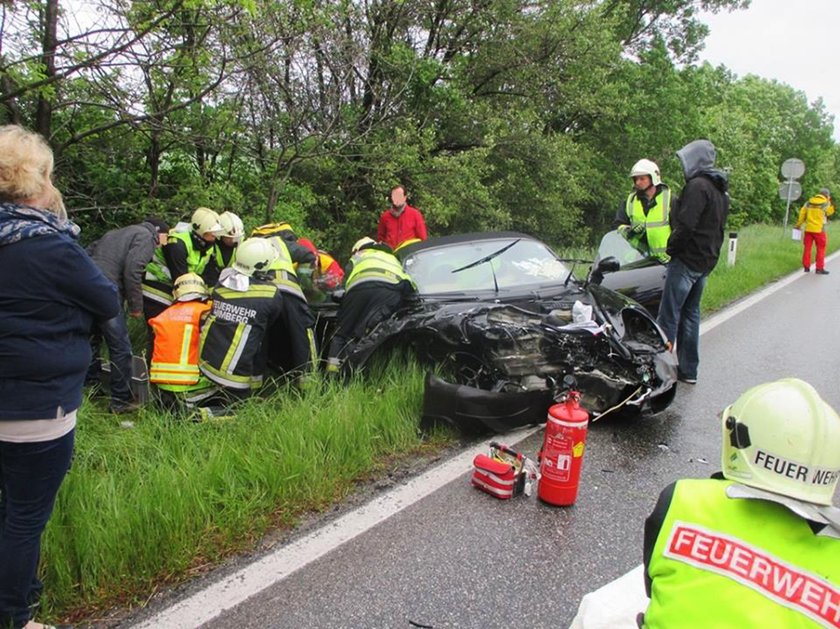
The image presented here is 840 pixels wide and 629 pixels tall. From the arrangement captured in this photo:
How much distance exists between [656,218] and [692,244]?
3.70ft

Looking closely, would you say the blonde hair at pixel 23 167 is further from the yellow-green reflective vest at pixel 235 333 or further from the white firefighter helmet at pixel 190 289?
the white firefighter helmet at pixel 190 289

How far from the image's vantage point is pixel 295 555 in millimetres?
2873

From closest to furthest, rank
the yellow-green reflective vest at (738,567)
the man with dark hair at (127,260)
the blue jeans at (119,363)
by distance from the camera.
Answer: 1. the yellow-green reflective vest at (738,567)
2. the blue jeans at (119,363)
3. the man with dark hair at (127,260)

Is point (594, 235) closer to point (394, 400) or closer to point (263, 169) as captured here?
point (263, 169)

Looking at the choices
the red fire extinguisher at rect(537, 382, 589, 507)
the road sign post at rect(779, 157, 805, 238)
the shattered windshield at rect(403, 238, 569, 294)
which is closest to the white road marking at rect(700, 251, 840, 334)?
the shattered windshield at rect(403, 238, 569, 294)

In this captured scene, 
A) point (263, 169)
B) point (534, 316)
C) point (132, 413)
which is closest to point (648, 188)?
point (534, 316)

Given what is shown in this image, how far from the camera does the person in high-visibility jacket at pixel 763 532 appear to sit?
50.2 inches

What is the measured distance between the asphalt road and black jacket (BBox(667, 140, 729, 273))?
158 cm

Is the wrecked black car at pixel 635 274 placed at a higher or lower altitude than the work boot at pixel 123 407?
higher

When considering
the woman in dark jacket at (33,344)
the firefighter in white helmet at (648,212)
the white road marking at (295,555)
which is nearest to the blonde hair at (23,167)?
the woman in dark jacket at (33,344)

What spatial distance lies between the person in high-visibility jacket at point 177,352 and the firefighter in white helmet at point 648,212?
15.0 ft

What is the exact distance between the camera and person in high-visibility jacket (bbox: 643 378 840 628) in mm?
1274

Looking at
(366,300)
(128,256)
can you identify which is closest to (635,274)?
(366,300)

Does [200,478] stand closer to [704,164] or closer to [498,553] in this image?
[498,553]
